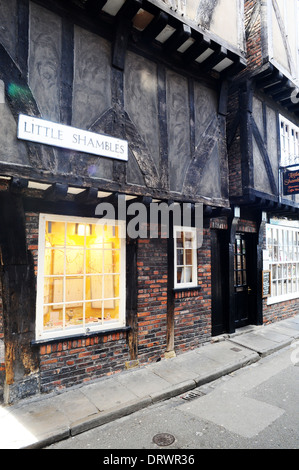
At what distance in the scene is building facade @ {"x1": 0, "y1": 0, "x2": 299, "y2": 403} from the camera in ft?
13.3

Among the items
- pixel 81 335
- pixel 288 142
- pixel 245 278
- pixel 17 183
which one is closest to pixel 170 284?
pixel 81 335

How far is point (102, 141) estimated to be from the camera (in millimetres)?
4543

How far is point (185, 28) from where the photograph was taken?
525 centimetres

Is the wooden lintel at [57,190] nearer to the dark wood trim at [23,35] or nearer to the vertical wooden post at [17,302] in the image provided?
the vertical wooden post at [17,302]

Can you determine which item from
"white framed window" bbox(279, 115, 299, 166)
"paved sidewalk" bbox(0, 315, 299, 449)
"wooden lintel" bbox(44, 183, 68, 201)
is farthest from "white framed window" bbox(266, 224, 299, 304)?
"wooden lintel" bbox(44, 183, 68, 201)

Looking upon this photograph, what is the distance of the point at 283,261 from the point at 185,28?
7.67 metres

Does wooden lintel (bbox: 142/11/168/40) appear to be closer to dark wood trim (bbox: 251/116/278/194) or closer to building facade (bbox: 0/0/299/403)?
building facade (bbox: 0/0/299/403)

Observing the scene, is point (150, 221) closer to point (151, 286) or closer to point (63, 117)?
point (151, 286)

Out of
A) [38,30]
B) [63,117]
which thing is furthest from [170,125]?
[38,30]

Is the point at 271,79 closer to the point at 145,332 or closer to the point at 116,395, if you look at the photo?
the point at 145,332

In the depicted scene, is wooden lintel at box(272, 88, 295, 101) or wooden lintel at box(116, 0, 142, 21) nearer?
wooden lintel at box(116, 0, 142, 21)

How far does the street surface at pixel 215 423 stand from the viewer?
3293 mm

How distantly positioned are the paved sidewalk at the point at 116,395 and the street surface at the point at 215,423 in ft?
0.41

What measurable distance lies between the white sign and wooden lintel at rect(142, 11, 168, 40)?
225cm
